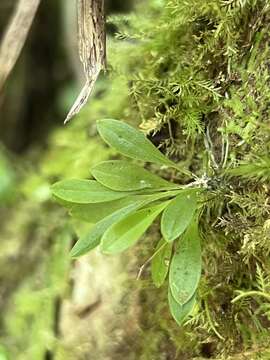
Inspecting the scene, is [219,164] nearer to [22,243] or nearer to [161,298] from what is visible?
[161,298]

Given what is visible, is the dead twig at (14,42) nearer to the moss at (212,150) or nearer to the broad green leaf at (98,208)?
the moss at (212,150)

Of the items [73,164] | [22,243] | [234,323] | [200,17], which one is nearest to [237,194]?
[234,323]

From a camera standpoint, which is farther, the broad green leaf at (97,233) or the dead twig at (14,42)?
the dead twig at (14,42)

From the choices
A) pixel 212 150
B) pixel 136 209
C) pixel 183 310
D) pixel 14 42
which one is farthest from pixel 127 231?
pixel 14 42

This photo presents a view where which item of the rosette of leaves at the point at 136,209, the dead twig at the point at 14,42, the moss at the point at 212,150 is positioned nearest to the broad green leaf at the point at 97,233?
the rosette of leaves at the point at 136,209

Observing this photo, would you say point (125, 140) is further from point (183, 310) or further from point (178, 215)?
point (183, 310)
